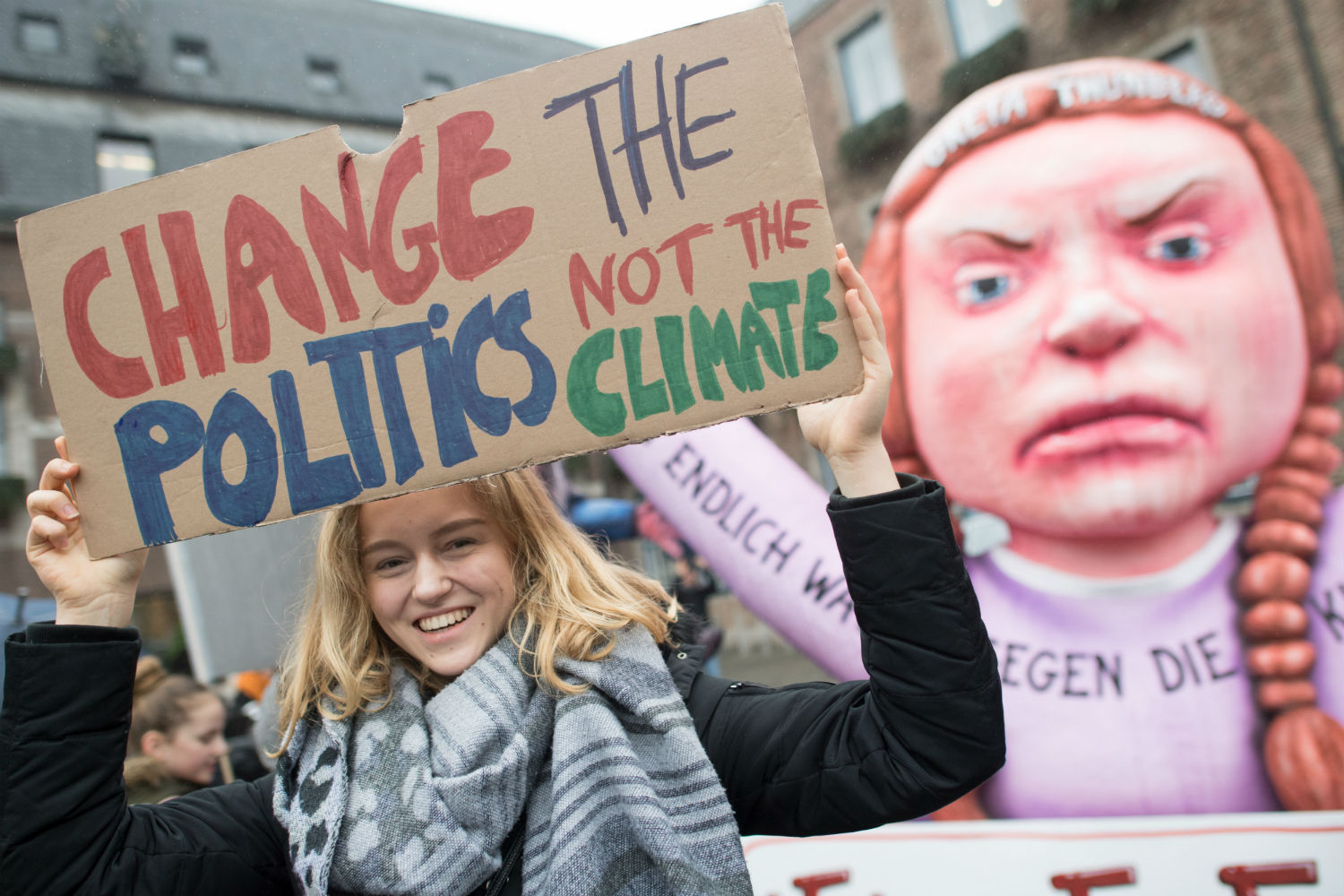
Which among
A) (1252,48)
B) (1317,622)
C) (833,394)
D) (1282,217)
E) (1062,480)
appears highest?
(1252,48)

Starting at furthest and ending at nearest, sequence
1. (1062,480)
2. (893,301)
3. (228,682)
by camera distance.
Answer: (228,682) < (893,301) < (1062,480)

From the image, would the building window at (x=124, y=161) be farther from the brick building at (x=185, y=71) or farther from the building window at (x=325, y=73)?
the building window at (x=325, y=73)

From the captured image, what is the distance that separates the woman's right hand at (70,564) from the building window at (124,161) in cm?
186

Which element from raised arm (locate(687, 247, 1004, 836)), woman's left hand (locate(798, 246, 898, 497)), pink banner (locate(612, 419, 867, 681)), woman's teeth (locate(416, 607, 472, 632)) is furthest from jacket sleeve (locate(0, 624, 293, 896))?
pink banner (locate(612, 419, 867, 681))

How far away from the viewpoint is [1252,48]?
212cm

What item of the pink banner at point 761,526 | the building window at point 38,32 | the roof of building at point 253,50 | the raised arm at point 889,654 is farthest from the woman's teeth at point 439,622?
the building window at point 38,32

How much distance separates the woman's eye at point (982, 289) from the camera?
2217 millimetres

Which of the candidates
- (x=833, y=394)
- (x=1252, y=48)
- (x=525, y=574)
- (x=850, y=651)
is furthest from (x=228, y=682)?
(x=1252, y=48)

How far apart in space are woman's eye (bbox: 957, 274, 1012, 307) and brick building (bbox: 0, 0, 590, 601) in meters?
1.38

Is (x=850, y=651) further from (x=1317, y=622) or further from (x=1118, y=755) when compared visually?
(x=1317, y=622)

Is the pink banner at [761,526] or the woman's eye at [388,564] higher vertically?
the woman's eye at [388,564]

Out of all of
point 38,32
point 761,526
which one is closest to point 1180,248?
point 761,526

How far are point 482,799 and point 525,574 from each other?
1.09 feet

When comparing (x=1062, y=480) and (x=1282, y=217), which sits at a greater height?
(x=1282, y=217)
